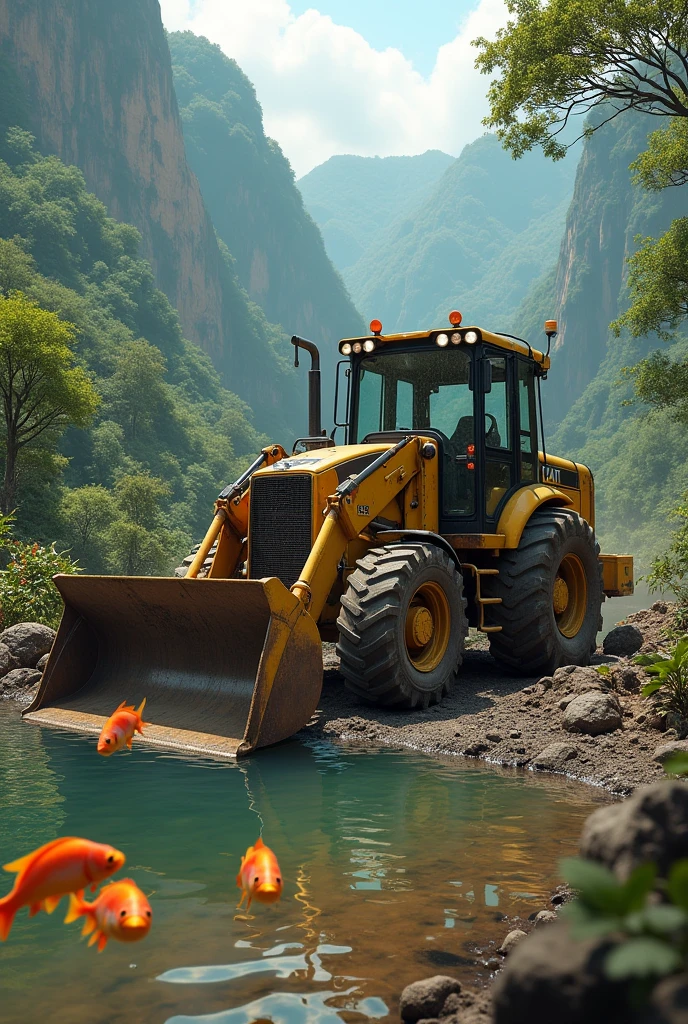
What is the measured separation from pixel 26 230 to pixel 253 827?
67.1 m

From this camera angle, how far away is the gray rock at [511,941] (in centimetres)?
370

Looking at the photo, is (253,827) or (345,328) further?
(345,328)

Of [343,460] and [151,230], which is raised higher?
[151,230]

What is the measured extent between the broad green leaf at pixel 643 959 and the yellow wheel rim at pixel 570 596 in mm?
9582

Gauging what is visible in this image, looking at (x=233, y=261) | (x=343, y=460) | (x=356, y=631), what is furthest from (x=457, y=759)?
(x=233, y=261)

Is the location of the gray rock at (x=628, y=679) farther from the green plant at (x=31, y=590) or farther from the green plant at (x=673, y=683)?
the green plant at (x=31, y=590)

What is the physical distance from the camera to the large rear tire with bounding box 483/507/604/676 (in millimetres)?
9781

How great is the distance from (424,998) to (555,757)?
4058 millimetres

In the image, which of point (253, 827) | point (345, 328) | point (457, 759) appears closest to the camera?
point (253, 827)

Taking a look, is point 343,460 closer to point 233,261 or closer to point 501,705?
point 501,705

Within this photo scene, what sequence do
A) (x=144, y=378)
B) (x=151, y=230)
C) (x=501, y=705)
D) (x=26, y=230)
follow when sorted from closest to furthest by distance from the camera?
(x=501, y=705), (x=144, y=378), (x=26, y=230), (x=151, y=230)

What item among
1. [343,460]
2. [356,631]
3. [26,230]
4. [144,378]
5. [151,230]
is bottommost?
[356,631]

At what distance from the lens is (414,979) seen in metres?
3.55

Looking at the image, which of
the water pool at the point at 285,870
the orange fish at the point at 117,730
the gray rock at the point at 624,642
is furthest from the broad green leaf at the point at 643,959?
the gray rock at the point at 624,642
